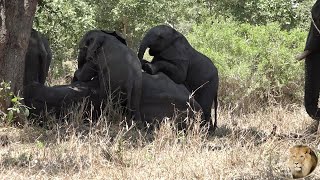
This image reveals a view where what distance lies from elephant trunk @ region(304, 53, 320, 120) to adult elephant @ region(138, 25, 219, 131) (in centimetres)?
142

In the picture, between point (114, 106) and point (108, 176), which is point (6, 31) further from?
point (108, 176)

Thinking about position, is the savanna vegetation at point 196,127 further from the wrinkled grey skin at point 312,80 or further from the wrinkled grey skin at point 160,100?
the wrinkled grey skin at point 312,80

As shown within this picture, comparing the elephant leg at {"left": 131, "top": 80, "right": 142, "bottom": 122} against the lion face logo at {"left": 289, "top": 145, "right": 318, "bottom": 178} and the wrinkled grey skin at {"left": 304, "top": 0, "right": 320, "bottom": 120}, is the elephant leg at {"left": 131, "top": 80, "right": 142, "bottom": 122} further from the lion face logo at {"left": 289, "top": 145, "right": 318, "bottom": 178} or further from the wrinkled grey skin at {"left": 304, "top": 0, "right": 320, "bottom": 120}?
the lion face logo at {"left": 289, "top": 145, "right": 318, "bottom": 178}

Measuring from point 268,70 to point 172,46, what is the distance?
454 centimetres

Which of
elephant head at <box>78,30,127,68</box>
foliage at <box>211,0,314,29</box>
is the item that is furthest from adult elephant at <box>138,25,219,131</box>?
foliage at <box>211,0,314,29</box>

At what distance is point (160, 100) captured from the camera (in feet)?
25.9

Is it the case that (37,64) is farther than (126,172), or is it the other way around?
(37,64)

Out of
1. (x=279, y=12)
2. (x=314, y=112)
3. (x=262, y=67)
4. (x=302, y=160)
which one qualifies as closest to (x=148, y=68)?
(x=314, y=112)

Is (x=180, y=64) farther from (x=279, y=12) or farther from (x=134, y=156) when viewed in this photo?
(x=279, y=12)

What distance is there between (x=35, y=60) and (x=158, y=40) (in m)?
1.76

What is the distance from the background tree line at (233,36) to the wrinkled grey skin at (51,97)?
1.60 m

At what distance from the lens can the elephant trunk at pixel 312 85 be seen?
24.7 ft

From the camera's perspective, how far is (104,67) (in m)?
7.71

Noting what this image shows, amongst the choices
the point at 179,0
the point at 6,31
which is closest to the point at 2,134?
the point at 6,31
